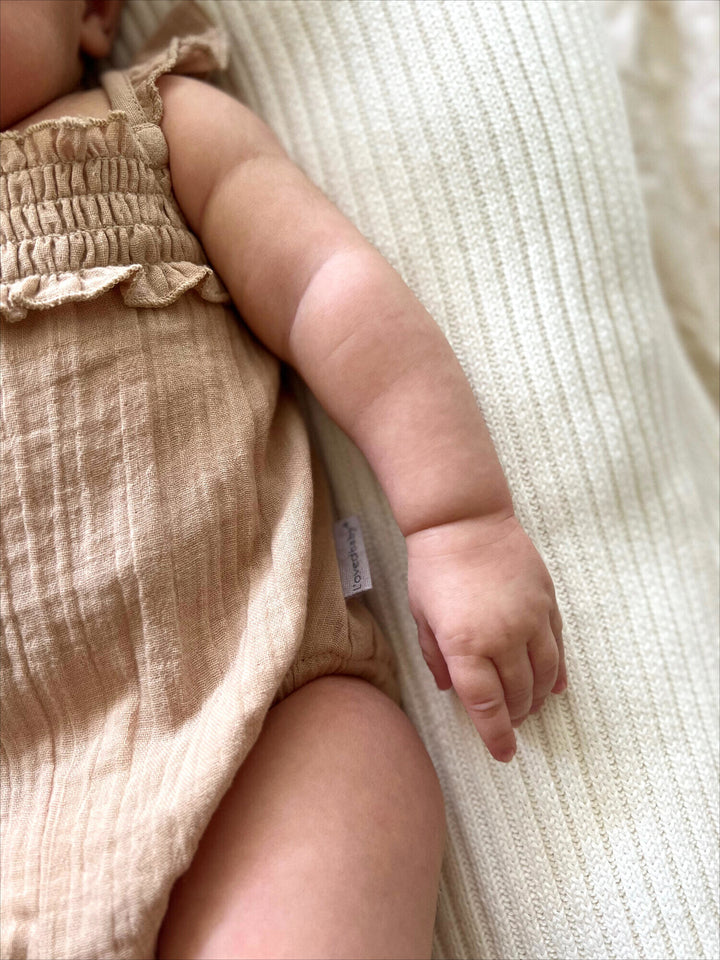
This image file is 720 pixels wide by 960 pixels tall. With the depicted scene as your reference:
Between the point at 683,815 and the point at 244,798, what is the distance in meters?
0.38

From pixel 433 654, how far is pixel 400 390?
23cm

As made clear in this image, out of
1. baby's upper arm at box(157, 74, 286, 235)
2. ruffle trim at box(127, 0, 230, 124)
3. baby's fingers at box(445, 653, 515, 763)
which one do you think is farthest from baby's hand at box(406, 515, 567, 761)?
ruffle trim at box(127, 0, 230, 124)

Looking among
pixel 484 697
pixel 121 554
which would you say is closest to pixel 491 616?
pixel 484 697

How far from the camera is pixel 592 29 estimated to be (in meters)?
0.85

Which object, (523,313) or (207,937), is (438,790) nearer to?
(207,937)

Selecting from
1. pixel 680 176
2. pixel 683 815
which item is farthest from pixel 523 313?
pixel 683 815

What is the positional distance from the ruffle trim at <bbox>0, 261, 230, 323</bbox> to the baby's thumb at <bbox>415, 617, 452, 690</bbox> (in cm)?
35

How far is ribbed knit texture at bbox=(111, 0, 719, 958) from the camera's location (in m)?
0.73

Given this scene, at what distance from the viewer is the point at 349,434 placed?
30.6 inches

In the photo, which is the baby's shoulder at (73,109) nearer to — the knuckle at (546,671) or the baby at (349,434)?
the baby at (349,434)

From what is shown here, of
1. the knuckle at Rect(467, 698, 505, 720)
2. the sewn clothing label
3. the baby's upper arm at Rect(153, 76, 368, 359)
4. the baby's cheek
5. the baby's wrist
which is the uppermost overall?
the baby's cheek

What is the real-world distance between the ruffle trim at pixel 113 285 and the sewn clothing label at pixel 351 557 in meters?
0.25

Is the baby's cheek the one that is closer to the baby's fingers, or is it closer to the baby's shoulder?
the baby's shoulder

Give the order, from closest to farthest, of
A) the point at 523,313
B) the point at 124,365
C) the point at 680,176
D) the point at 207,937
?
the point at 207,937, the point at 124,365, the point at 523,313, the point at 680,176
